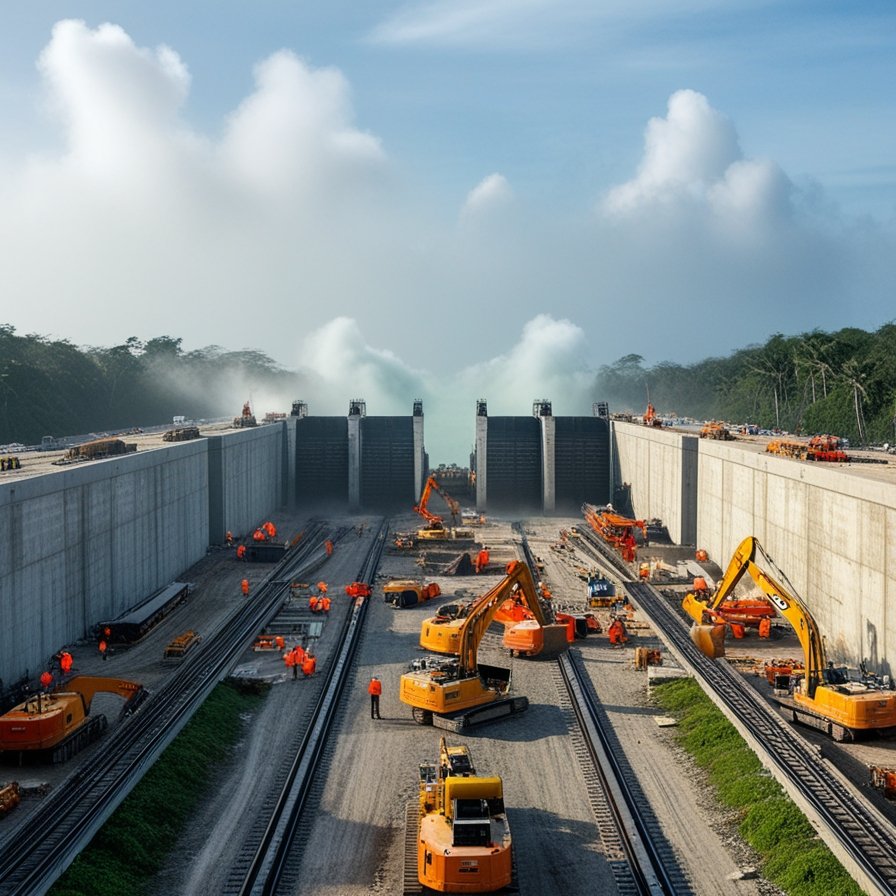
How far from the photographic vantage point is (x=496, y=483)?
89125mm

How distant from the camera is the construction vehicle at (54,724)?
88.1 feet

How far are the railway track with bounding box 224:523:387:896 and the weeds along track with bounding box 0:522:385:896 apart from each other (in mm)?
3385

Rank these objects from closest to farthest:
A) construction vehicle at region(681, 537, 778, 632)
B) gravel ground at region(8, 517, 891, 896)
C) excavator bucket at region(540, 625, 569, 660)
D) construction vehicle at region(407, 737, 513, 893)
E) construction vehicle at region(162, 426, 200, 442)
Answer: construction vehicle at region(407, 737, 513, 893) → gravel ground at region(8, 517, 891, 896) → excavator bucket at region(540, 625, 569, 660) → construction vehicle at region(681, 537, 778, 632) → construction vehicle at region(162, 426, 200, 442)

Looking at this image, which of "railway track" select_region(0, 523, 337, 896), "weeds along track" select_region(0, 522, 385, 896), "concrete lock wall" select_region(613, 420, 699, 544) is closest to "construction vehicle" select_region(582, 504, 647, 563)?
"concrete lock wall" select_region(613, 420, 699, 544)

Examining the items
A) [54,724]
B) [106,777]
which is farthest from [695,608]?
[54,724]

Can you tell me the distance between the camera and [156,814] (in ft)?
79.6

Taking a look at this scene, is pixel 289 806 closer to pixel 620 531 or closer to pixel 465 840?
pixel 465 840

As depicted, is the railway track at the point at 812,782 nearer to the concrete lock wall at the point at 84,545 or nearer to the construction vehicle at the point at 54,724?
the construction vehicle at the point at 54,724

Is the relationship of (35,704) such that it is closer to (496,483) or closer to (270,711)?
(270,711)

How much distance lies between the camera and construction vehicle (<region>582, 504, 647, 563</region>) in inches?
2473

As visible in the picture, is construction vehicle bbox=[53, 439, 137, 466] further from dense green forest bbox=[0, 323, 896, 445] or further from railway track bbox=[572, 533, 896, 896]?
dense green forest bbox=[0, 323, 896, 445]

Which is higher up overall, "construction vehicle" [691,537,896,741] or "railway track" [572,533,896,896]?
"construction vehicle" [691,537,896,741]

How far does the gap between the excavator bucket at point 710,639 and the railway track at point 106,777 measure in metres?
17.2

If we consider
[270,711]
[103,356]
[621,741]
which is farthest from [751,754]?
[103,356]
